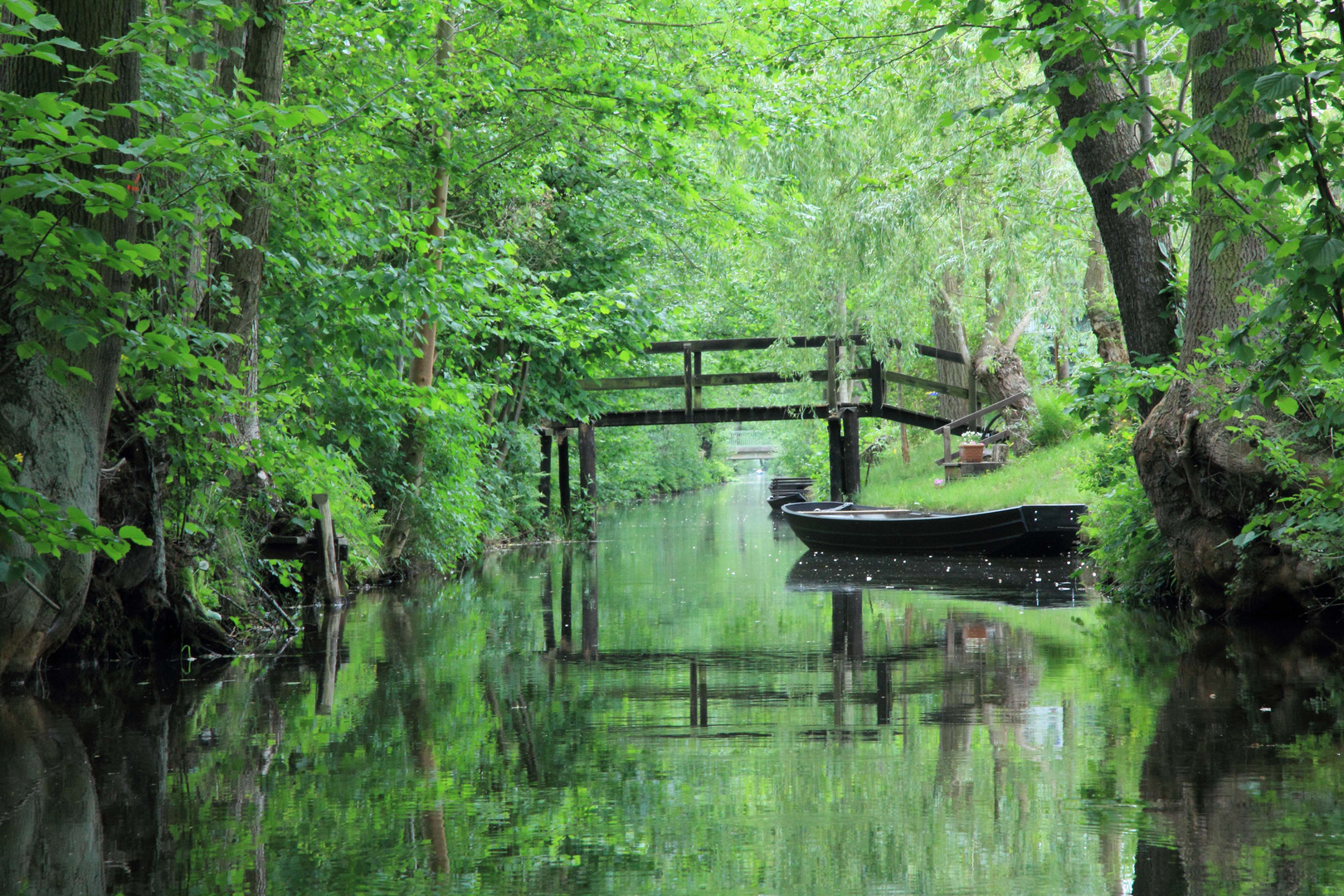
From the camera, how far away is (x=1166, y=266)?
8469 mm

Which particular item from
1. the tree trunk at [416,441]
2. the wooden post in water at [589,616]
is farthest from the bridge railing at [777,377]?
the tree trunk at [416,441]

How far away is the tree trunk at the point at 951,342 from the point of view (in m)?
20.7

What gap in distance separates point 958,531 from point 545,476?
31.3 feet

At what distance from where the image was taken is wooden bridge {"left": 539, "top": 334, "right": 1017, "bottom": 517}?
20297 millimetres

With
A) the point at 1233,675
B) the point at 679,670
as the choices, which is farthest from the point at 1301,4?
the point at 679,670

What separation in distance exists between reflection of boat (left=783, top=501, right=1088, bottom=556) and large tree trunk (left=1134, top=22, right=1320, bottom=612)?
215 inches

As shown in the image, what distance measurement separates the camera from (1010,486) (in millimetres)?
17172

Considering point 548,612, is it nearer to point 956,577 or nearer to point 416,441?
point 416,441

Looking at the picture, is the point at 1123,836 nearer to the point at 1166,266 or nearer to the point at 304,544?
the point at 1166,266

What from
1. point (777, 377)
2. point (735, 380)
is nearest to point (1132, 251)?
point (777, 377)

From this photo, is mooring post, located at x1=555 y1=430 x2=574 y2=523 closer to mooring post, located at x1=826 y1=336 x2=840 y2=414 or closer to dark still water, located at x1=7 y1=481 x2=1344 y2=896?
mooring post, located at x1=826 y1=336 x2=840 y2=414

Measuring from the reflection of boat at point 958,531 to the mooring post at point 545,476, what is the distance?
20.4 ft

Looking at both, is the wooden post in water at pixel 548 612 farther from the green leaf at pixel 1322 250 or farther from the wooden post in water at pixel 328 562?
the green leaf at pixel 1322 250

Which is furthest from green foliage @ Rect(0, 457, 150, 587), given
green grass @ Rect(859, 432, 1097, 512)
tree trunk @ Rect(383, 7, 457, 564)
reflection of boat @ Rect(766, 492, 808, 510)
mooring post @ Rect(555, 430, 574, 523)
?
reflection of boat @ Rect(766, 492, 808, 510)
